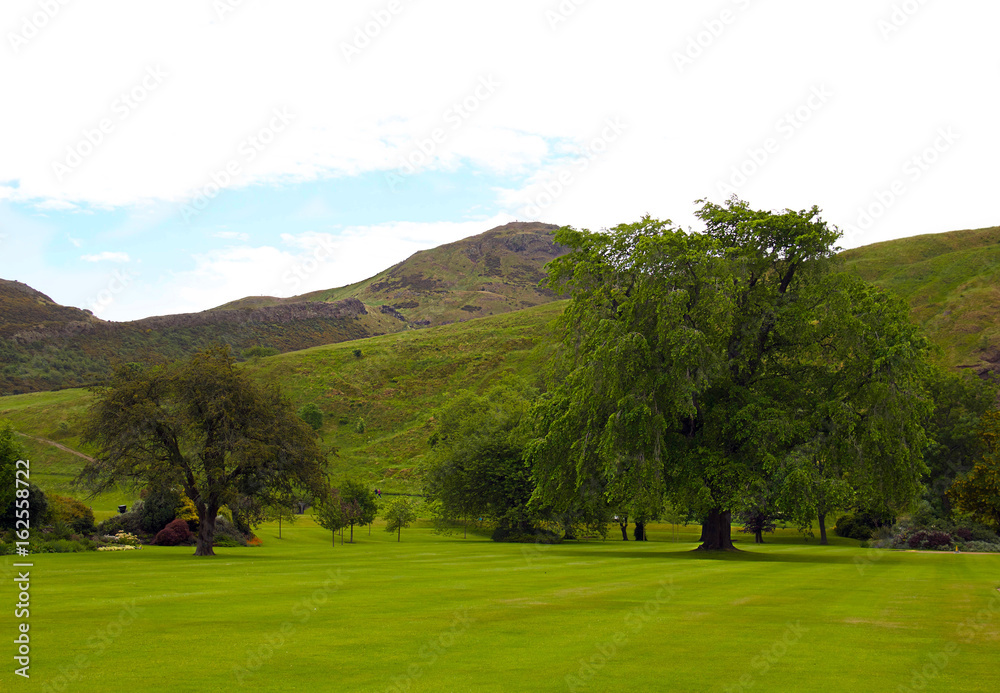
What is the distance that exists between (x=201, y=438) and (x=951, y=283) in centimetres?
13454

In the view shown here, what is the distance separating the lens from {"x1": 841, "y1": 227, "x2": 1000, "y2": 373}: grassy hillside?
102750 millimetres

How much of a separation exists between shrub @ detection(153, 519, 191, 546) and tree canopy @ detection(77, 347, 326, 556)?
7194mm

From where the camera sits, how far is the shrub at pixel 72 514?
40531mm

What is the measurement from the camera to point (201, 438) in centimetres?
3675

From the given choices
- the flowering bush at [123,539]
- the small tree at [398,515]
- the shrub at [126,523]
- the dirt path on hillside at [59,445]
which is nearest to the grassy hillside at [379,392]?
the dirt path on hillside at [59,445]

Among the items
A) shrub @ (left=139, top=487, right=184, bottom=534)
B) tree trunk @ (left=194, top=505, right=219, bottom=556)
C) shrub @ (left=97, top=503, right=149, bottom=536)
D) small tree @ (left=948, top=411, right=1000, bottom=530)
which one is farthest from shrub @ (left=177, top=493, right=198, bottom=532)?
small tree @ (left=948, top=411, right=1000, bottom=530)

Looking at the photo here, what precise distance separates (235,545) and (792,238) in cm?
3813

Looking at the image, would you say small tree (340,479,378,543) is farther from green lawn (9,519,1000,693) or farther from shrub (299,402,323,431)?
shrub (299,402,323,431)

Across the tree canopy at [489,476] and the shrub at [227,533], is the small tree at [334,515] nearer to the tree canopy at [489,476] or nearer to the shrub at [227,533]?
the shrub at [227,533]

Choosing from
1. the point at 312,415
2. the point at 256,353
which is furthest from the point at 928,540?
the point at 256,353

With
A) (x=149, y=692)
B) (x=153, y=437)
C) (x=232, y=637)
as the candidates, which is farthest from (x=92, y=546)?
(x=149, y=692)

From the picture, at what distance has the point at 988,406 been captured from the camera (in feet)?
225

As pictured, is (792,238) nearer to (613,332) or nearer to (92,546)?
(613,332)

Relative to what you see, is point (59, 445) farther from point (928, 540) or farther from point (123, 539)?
point (928, 540)
